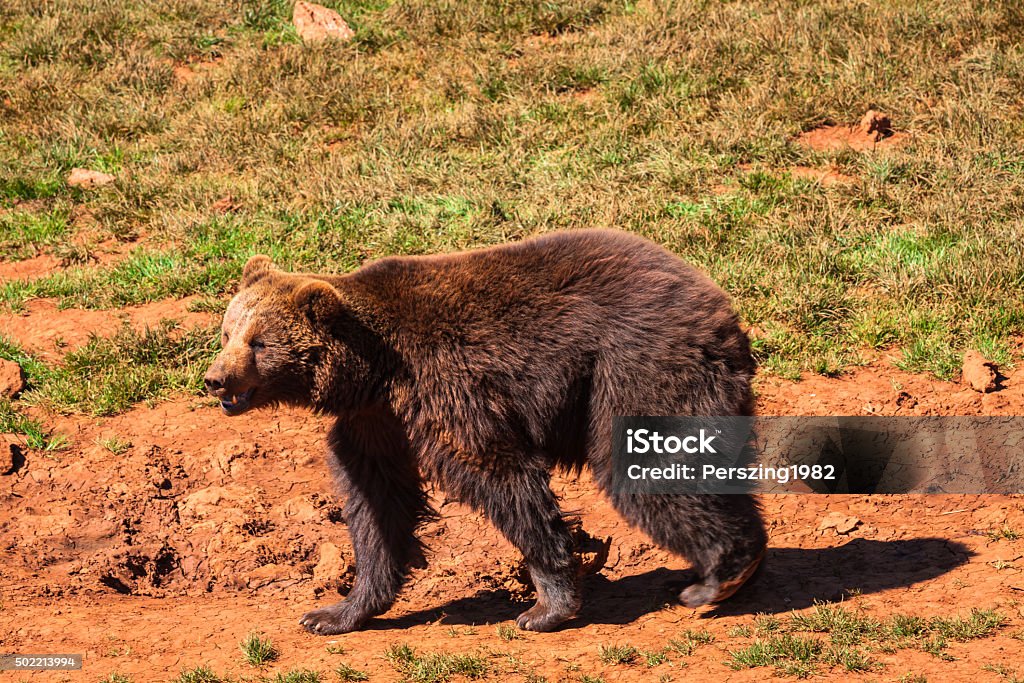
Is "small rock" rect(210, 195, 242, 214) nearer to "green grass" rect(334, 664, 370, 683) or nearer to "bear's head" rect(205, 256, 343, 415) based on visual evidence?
"bear's head" rect(205, 256, 343, 415)

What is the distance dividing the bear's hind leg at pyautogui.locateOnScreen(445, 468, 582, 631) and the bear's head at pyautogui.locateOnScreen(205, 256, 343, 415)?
0.87 meters

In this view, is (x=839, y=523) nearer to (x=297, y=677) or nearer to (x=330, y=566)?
(x=330, y=566)

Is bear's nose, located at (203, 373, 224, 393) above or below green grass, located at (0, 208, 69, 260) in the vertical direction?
below

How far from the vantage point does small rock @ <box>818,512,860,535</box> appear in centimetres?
620

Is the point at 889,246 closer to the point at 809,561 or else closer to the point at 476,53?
the point at 809,561

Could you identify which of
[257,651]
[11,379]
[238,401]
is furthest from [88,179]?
[257,651]

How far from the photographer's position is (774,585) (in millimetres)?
5676

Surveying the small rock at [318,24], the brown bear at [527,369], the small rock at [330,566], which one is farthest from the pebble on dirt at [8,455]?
the small rock at [318,24]

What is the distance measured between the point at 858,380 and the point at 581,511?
2.19 meters

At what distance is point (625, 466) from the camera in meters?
5.16

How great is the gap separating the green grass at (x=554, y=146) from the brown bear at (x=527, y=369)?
2608 millimetres

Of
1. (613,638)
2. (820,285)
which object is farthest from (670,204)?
(613,638)

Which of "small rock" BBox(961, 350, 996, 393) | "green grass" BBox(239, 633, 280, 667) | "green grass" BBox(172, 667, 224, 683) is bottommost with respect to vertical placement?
"green grass" BBox(172, 667, 224, 683)

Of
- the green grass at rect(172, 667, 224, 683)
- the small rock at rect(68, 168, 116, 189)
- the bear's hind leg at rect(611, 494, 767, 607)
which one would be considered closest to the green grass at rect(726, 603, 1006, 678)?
the bear's hind leg at rect(611, 494, 767, 607)
